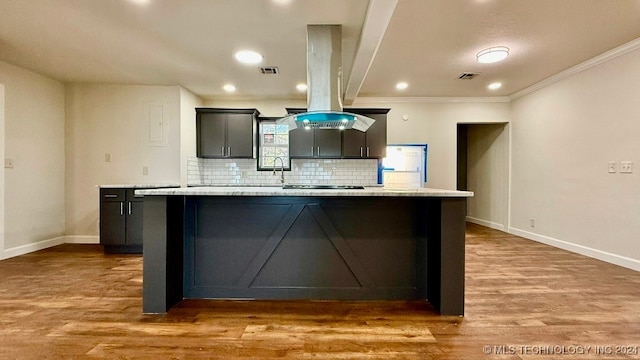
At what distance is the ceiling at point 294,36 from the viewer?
2652mm

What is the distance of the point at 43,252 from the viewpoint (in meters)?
4.23

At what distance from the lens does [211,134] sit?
5.32 m

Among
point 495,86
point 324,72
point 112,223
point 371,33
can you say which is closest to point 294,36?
point 324,72

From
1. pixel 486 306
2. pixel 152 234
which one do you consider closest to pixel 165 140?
pixel 152 234

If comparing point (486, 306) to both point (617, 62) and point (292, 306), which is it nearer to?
point (292, 306)

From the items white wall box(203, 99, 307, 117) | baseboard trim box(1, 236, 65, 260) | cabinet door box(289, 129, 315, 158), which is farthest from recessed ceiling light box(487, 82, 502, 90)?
baseboard trim box(1, 236, 65, 260)

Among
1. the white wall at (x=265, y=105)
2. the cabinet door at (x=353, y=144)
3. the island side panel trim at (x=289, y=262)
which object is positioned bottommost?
the island side panel trim at (x=289, y=262)

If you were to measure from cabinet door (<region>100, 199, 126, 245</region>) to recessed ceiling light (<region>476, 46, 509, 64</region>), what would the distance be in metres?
5.03

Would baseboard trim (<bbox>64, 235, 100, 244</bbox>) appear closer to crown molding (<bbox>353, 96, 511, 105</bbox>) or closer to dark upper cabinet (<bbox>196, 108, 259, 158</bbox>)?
dark upper cabinet (<bbox>196, 108, 259, 158</bbox>)

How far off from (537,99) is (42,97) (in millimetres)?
7602

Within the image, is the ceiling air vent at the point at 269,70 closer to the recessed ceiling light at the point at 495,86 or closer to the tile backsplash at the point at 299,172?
the tile backsplash at the point at 299,172

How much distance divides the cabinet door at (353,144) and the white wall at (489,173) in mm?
2832

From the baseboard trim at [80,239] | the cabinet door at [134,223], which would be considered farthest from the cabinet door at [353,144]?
the baseboard trim at [80,239]

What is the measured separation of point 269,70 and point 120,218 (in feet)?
9.50
